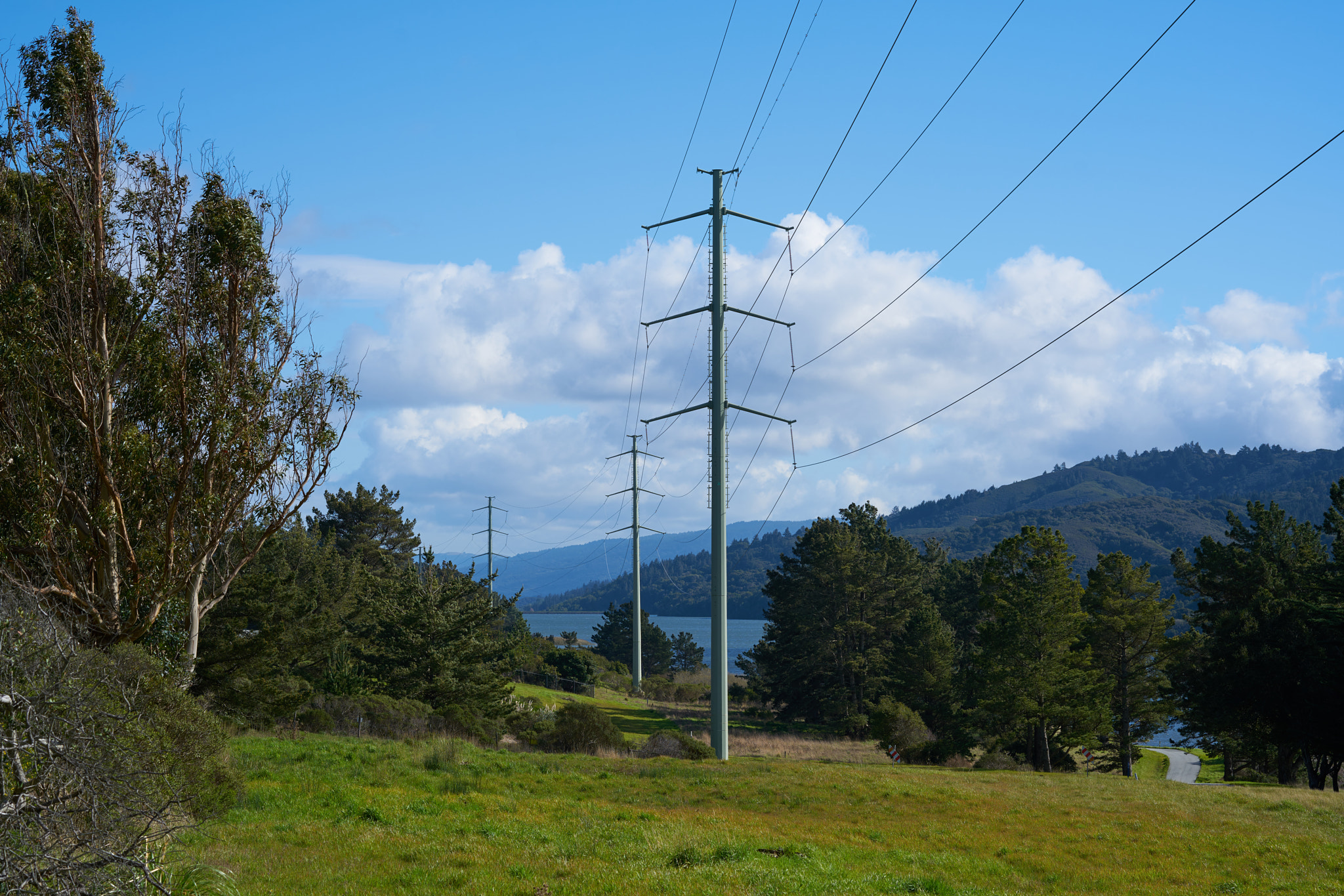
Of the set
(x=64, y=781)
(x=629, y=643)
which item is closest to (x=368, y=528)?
(x=629, y=643)

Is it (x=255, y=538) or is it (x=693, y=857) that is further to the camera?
(x=255, y=538)

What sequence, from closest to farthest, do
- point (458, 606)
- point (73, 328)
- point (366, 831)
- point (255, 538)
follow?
1. point (366, 831)
2. point (73, 328)
3. point (255, 538)
4. point (458, 606)

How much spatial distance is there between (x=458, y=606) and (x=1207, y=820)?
3185 cm

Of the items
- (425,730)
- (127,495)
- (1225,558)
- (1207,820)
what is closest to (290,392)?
(127,495)

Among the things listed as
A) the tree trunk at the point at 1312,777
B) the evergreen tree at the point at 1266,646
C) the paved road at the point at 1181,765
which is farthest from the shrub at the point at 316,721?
the paved road at the point at 1181,765

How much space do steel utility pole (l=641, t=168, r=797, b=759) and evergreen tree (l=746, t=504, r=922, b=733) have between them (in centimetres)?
3251

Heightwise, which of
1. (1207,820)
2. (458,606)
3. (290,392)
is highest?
(290,392)

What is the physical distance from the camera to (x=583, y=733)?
32062 millimetres

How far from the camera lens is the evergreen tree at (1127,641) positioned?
170 feet

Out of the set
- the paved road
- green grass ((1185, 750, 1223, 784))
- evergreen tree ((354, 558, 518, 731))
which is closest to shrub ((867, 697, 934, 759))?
the paved road

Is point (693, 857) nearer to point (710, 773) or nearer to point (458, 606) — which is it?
point (710, 773)

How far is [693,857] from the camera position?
460 inches

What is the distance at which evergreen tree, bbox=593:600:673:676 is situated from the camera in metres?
99.2

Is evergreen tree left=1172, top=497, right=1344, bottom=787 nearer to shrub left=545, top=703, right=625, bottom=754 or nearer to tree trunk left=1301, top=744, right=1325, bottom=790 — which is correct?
tree trunk left=1301, top=744, right=1325, bottom=790
